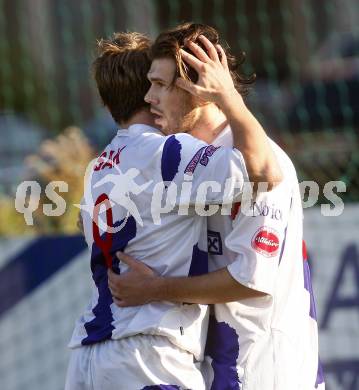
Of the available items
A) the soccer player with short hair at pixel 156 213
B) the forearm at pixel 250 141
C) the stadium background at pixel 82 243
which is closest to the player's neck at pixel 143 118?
the soccer player with short hair at pixel 156 213

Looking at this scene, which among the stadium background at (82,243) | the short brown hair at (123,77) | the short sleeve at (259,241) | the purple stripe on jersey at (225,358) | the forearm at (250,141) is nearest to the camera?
the forearm at (250,141)

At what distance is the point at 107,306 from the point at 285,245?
0.57 metres

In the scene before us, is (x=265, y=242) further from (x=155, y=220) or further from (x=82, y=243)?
(x=82, y=243)

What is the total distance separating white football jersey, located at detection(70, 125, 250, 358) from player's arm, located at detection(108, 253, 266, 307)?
0.03 metres

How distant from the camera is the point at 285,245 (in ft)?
10.3

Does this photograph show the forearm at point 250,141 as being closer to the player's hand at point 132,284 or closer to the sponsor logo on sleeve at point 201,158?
the sponsor logo on sleeve at point 201,158

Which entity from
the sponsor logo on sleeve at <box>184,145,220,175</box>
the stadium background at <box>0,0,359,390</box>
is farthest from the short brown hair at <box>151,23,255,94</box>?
the stadium background at <box>0,0,359,390</box>

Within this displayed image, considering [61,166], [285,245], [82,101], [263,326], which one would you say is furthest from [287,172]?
[82,101]

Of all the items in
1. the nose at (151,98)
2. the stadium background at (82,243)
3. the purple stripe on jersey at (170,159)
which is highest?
the nose at (151,98)

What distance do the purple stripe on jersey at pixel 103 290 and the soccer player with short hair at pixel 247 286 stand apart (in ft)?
0.18

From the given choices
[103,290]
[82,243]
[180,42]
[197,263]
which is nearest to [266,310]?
[197,263]

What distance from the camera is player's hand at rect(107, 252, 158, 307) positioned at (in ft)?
10.1

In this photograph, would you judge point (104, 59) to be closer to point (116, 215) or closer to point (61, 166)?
point (116, 215)

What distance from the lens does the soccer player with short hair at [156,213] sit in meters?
2.95
